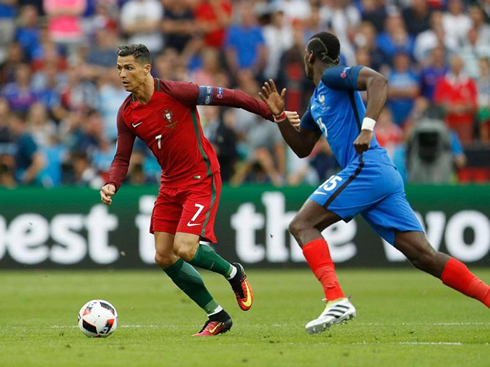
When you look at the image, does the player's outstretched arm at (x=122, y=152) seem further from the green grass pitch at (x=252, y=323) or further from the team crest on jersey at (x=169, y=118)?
the green grass pitch at (x=252, y=323)

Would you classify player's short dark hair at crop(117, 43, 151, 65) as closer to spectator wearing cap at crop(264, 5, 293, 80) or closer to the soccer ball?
the soccer ball

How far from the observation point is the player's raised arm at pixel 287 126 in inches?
367

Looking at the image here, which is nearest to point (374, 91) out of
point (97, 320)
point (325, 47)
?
point (325, 47)

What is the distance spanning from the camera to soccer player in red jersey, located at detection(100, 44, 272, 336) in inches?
378

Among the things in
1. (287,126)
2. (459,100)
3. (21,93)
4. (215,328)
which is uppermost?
(287,126)

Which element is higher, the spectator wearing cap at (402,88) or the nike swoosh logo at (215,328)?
the spectator wearing cap at (402,88)

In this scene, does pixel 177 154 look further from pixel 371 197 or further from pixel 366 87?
pixel 366 87

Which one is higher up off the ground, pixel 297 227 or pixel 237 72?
pixel 237 72

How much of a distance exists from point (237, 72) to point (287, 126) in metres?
11.2

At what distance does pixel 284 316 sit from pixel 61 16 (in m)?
12.6

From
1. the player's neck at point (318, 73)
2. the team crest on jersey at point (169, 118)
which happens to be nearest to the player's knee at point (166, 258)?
the team crest on jersey at point (169, 118)

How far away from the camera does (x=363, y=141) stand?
8250 mm

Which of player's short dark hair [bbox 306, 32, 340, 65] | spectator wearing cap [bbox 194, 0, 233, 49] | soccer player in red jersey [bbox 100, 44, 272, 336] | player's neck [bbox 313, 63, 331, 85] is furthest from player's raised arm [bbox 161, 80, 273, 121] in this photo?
spectator wearing cap [bbox 194, 0, 233, 49]

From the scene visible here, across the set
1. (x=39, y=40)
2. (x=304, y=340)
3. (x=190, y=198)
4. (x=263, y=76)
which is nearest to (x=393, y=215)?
(x=304, y=340)
